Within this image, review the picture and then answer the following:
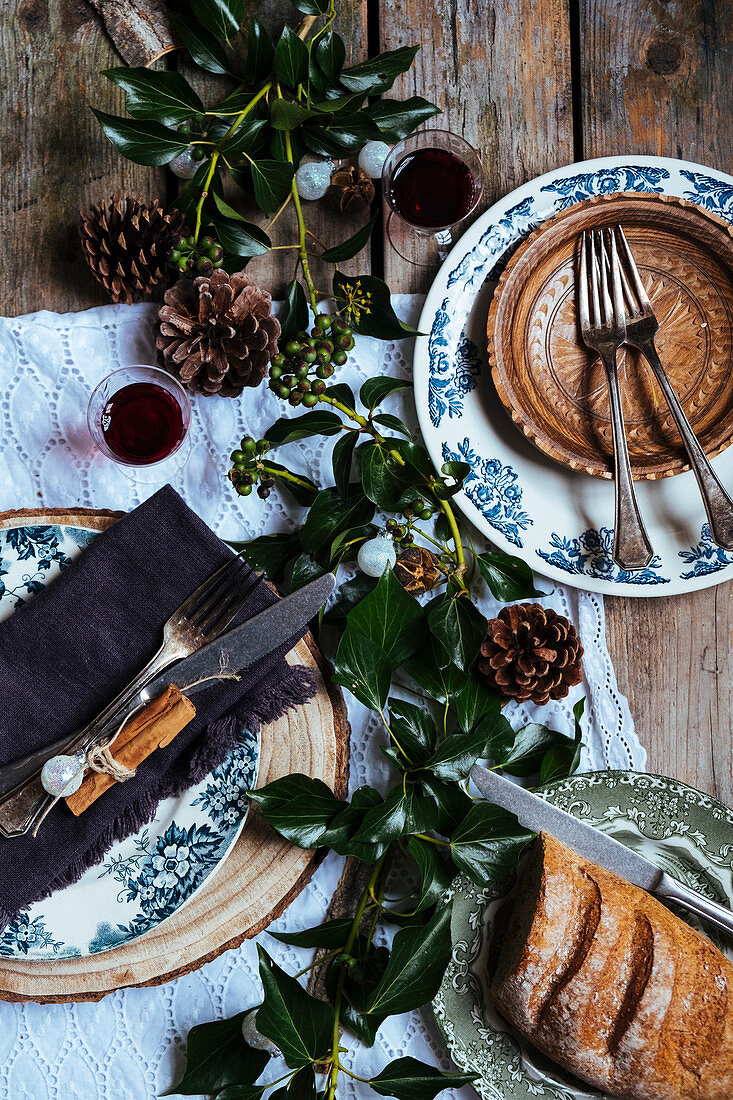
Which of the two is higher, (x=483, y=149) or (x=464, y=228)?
(x=483, y=149)

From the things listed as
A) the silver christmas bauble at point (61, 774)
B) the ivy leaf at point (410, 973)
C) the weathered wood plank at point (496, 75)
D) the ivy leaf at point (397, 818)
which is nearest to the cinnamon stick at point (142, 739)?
the silver christmas bauble at point (61, 774)

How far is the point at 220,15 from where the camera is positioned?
104 centimetres

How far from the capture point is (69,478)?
109 cm

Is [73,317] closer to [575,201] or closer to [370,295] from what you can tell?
[370,295]

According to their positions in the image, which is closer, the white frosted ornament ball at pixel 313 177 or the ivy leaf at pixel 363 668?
the ivy leaf at pixel 363 668

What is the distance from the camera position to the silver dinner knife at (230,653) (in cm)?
95

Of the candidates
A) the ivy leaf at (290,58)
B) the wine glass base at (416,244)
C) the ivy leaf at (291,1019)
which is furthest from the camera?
the wine glass base at (416,244)

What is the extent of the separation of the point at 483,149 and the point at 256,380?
470 mm

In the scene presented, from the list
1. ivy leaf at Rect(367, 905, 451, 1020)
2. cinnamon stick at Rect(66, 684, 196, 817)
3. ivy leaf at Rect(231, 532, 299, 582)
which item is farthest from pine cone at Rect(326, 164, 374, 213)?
ivy leaf at Rect(367, 905, 451, 1020)

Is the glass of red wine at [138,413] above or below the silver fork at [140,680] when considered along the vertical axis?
above

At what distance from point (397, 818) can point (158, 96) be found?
909 millimetres

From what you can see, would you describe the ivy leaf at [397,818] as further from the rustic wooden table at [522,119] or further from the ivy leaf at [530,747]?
the rustic wooden table at [522,119]

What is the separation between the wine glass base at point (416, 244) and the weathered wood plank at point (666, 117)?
25cm

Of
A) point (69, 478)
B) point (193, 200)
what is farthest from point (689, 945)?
point (193, 200)
